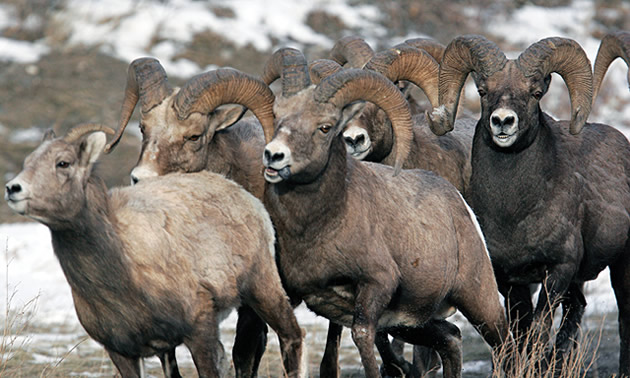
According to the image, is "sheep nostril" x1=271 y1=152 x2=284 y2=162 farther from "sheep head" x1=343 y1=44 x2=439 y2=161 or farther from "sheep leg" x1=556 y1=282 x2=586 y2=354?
"sheep leg" x1=556 y1=282 x2=586 y2=354

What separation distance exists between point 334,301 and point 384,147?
9.32 ft

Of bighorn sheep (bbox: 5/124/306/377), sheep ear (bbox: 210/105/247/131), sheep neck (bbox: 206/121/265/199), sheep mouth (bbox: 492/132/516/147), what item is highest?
sheep ear (bbox: 210/105/247/131)

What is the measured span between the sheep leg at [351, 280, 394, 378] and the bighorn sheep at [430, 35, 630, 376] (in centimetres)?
191

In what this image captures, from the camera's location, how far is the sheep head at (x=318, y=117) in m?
6.70

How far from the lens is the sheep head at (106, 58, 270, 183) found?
7870 mm

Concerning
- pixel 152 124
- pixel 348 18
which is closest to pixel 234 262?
pixel 152 124

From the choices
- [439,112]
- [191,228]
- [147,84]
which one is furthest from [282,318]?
[439,112]

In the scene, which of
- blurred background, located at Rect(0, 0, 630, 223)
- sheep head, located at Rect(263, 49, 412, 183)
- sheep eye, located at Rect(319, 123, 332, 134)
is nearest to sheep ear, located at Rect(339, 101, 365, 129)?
sheep head, located at Rect(263, 49, 412, 183)

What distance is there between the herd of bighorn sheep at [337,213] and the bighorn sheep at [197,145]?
0.02 meters

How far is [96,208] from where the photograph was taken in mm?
5992

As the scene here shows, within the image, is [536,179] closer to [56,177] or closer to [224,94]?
[224,94]

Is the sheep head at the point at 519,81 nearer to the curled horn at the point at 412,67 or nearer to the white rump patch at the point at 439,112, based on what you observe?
the white rump patch at the point at 439,112

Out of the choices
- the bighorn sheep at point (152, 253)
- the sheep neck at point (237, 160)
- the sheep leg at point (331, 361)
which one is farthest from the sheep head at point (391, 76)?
the bighorn sheep at point (152, 253)

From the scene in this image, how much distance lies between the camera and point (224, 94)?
805cm
